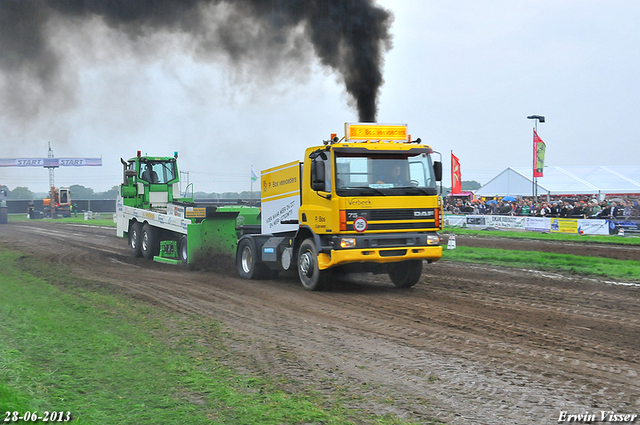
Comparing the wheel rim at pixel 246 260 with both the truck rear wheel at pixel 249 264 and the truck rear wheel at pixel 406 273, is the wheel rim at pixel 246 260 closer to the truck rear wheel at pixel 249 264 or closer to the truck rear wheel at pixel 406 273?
the truck rear wheel at pixel 249 264

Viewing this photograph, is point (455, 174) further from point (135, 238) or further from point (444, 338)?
point (444, 338)

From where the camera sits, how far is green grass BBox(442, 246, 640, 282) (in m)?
13.4

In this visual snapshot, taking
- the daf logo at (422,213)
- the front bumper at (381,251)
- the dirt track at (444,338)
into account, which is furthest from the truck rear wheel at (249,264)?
the daf logo at (422,213)

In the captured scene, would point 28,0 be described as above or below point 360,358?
above

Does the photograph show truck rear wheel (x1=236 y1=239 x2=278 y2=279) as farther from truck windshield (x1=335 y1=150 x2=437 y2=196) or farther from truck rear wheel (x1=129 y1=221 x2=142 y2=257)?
truck rear wheel (x1=129 y1=221 x2=142 y2=257)

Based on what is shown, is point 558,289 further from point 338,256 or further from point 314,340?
point 314,340

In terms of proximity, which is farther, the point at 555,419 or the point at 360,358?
the point at 360,358

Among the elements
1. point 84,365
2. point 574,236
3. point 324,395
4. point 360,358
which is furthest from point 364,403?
point 574,236

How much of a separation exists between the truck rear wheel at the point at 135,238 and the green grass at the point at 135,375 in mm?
9099

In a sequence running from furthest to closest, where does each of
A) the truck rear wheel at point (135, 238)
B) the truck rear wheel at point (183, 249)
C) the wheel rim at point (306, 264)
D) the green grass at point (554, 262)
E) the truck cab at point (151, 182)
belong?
the truck cab at point (151, 182) < the truck rear wheel at point (135, 238) < the truck rear wheel at point (183, 249) < the green grass at point (554, 262) < the wheel rim at point (306, 264)

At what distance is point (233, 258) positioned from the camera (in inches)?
583

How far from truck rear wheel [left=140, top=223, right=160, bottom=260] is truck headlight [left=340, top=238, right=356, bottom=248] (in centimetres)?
865

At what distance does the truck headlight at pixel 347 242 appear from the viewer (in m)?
9.91

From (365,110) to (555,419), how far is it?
1192 cm
